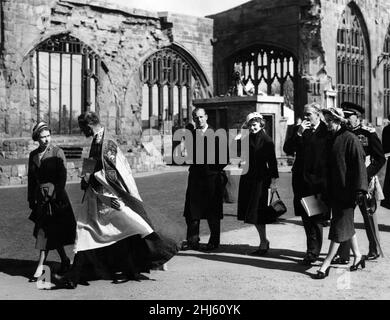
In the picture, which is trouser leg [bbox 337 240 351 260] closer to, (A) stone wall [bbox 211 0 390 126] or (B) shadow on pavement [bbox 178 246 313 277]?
(B) shadow on pavement [bbox 178 246 313 277]

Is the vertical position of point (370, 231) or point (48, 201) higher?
point (48, 201)

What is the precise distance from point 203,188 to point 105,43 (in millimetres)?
17187

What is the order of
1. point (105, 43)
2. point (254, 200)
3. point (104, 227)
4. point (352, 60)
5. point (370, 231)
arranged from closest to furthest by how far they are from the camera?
point (104, 227), point (370, 231), point (254, 200), point (105, 43), point (352, 60)

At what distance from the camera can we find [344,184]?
5.77 metres

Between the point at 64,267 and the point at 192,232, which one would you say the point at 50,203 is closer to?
the point at 64,267

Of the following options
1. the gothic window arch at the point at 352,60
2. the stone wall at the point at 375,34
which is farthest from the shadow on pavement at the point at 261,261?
the stone wall at the point at 375,34

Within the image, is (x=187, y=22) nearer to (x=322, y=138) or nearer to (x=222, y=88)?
(x=222, y=88)

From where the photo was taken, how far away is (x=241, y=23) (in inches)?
1066

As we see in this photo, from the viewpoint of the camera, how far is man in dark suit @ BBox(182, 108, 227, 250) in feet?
23.7

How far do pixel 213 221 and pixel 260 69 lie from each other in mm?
21074

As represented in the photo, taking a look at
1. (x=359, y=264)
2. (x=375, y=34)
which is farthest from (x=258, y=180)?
(x=375, y=34)

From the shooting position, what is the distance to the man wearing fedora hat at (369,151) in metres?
6.54

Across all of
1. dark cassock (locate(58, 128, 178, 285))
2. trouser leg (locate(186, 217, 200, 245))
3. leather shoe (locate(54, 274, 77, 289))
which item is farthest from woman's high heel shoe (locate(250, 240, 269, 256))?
leather shoe (locate(54, 274, 77, 289))

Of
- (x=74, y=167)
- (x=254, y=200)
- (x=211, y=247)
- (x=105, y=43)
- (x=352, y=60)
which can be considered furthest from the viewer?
(x=352, y=60)
